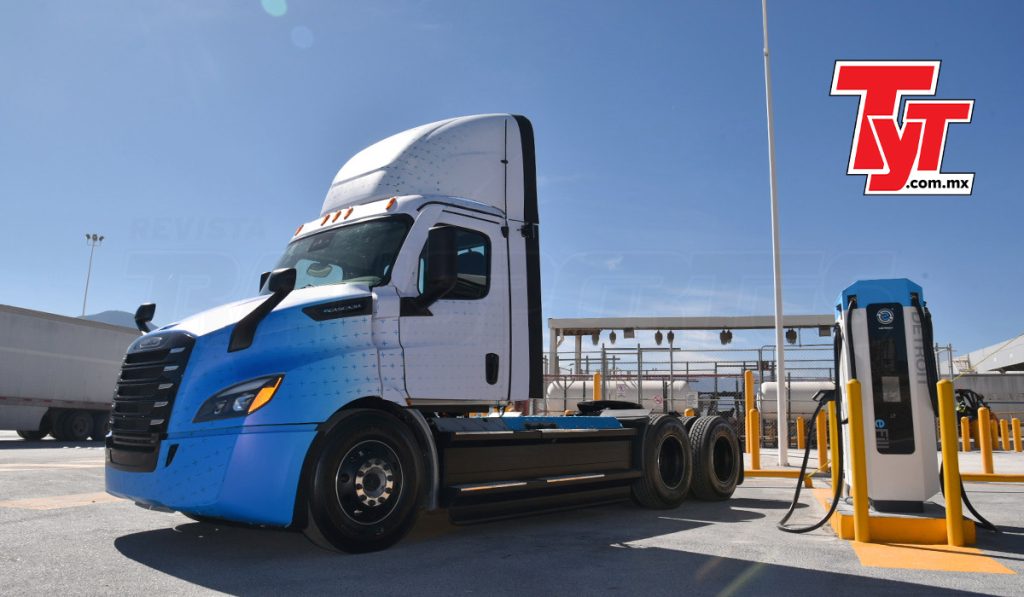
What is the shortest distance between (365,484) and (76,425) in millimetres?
21372

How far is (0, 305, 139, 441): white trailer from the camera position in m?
20.9

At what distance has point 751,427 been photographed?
14.0m

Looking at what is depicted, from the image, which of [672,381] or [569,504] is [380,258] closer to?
[569,504]

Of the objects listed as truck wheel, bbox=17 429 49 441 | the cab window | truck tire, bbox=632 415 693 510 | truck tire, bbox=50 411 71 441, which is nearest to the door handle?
the cab window

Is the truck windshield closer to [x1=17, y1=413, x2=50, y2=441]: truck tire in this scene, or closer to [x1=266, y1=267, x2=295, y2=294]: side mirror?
[x1=266, y1=267, x2=295, y2=294]: side mirror

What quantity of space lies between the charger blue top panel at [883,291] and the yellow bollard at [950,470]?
988 millimetres

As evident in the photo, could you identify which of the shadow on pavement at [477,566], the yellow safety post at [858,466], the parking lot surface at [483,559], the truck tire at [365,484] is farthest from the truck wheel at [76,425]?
the yellow safety post at [858,466]

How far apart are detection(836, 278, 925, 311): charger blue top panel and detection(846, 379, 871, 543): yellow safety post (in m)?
1.02

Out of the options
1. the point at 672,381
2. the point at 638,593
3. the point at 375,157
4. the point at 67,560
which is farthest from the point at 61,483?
the point at 672,381

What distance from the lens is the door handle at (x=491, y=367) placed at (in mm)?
6664

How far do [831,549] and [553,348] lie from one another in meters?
23.1

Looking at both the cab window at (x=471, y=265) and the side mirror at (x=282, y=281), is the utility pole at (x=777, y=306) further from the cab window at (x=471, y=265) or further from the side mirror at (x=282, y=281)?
the side mirror at (x=282, y=281)

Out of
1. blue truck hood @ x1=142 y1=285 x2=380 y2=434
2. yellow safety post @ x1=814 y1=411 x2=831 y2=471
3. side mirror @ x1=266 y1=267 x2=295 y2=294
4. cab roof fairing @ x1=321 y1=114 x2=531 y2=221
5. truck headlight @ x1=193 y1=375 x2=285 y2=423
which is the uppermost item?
cab roof fairing @ x1=321 y1=114 x2=531 y2=221

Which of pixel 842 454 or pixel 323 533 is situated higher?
pixel 842 454
